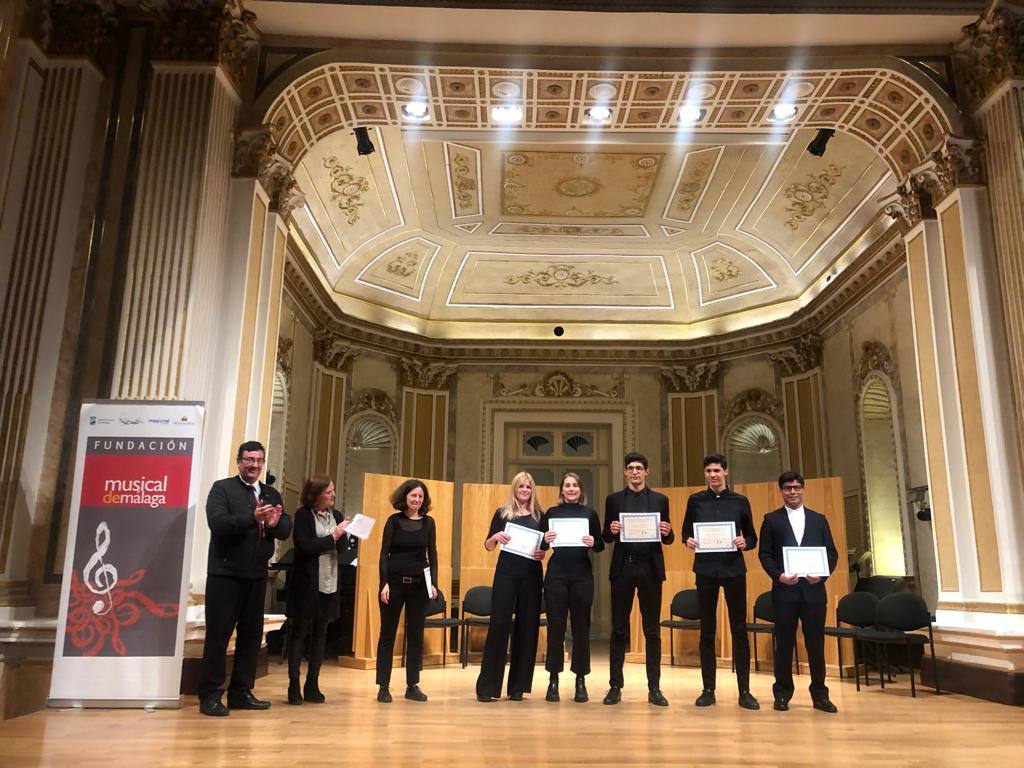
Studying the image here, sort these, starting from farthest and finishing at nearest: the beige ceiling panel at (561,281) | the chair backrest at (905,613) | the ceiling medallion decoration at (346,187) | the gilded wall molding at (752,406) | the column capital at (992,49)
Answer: the beige ceiling panel at (561,281), the gilded wall molding at (752,406), the ceiling medallion decoration at (346,187), the chair backrest at (905,613), the column capital at (992,49)

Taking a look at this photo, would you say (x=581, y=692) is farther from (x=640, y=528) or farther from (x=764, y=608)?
(x=764, y=608)

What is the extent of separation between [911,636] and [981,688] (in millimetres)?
518

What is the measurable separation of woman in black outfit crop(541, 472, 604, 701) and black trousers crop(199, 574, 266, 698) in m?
1.69

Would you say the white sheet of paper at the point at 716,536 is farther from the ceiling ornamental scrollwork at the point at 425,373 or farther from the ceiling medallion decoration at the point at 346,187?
the ceiling ornamental scrollwork at the point at 425,373

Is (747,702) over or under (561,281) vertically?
under

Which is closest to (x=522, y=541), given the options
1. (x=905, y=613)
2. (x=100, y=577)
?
(x=100, y=577)

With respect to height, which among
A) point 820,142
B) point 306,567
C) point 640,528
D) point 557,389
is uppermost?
point 820,142

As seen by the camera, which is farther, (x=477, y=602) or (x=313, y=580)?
(x=477, y=602)

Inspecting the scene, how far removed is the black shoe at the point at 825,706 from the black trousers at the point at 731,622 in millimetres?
397

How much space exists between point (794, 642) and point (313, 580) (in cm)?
288

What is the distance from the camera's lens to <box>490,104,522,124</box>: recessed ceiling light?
710 cm

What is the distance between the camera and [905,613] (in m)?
6.41

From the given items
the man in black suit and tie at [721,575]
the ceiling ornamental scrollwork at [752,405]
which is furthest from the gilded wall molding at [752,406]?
the man in black suit and tie at [721,575]

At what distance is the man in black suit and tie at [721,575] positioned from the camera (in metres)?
5.04
